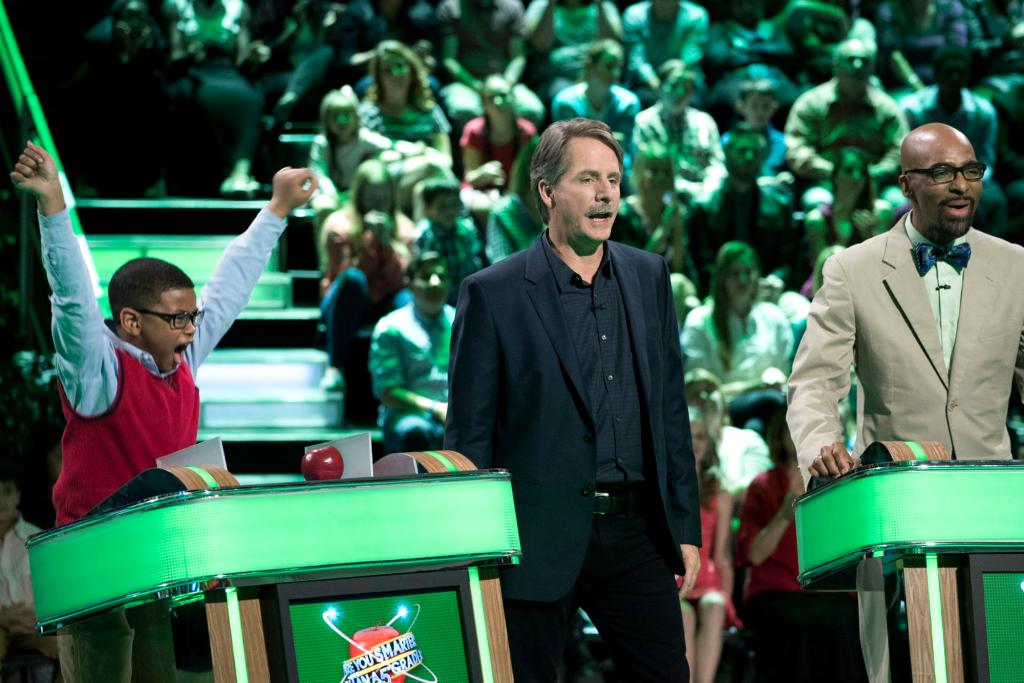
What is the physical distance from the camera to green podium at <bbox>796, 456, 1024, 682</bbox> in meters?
3.35

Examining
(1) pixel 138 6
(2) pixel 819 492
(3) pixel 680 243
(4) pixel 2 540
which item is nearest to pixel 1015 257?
(2) pixel 819 492

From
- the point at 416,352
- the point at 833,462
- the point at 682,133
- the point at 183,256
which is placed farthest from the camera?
the point at 682,133

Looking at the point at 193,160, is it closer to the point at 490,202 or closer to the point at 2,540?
the point at 490,202

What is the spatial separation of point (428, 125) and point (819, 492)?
6.10 m

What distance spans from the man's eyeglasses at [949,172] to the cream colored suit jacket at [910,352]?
17 centimetres

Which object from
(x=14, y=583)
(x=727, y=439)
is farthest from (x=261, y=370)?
(x=14, y=583)

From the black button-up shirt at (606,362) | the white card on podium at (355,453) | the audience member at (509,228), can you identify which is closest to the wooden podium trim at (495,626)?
the white card on podium at (355,453)

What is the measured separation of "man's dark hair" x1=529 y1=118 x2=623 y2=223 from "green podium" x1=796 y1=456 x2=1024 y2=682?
3.21 feet

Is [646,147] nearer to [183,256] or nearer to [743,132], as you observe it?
[743,132]

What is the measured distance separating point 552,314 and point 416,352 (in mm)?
3849

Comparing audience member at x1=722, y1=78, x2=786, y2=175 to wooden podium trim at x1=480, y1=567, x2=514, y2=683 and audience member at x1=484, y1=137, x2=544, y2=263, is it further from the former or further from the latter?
wooden podium trim at x1=480, y1=567, x2=514, y2=683

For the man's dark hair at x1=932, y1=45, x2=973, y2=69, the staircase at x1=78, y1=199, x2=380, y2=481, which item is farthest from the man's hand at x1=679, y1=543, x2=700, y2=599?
the man's dark hair at x1=932, y1=45, x2=973, y2=69

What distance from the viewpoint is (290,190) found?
4.52 m

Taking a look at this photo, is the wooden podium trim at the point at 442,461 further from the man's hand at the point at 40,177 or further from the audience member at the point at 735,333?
the audience member at the point at 735,333
